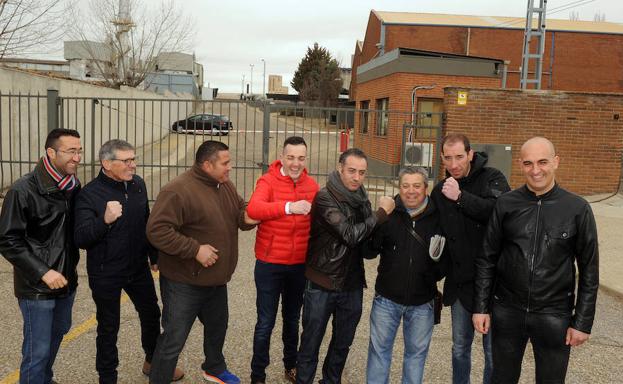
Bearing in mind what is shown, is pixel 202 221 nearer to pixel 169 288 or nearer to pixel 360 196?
pixel 169 288

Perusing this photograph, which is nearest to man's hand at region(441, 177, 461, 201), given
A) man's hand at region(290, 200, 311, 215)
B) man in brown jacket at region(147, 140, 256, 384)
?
man's hand at region(290, 200, 311, 215)

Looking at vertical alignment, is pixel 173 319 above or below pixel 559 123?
below

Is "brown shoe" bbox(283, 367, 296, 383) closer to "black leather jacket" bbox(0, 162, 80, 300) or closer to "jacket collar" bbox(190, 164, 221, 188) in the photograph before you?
"jacket collar" bbox(190, 164, 221, 188)

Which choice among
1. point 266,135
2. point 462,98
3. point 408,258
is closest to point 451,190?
point 408,258

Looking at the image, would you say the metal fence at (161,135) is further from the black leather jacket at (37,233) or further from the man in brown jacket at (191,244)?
the black leather jacket at (37,233)

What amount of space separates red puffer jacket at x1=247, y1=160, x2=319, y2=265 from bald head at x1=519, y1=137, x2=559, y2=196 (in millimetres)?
1529

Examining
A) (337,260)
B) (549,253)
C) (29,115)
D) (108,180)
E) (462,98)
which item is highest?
(462,98)

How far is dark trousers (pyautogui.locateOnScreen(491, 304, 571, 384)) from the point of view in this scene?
9.29 feet

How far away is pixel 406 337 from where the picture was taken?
133 inches

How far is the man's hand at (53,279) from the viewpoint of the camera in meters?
3.11

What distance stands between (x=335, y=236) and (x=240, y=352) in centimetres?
Result: 164

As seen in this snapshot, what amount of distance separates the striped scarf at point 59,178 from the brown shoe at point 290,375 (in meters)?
2.01

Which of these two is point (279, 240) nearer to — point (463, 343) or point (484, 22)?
point (463, 343)

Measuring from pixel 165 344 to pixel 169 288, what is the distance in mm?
360
